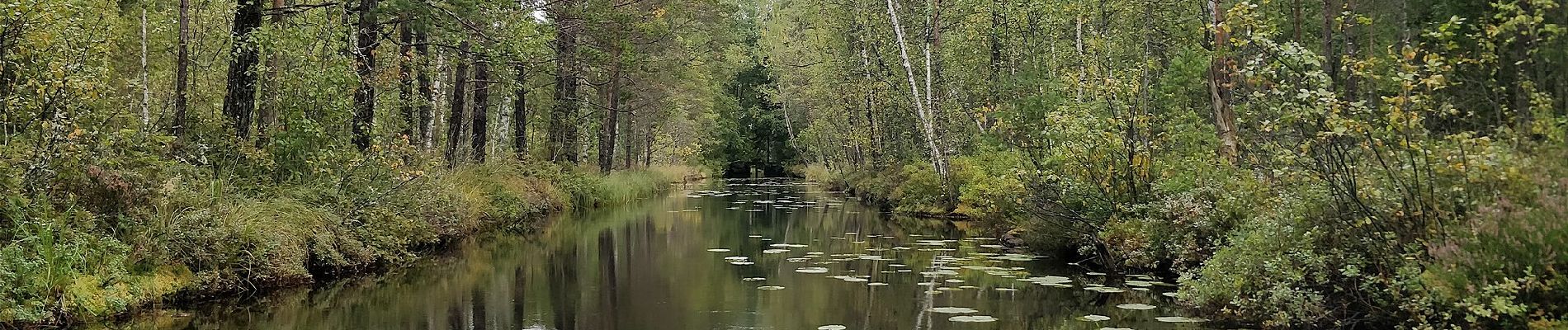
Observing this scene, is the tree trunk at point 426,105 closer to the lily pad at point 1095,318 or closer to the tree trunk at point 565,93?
the tree trunk at point 565,93

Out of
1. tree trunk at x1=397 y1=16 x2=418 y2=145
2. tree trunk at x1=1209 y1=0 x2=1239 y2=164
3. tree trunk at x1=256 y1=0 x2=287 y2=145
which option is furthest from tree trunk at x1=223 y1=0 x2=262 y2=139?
tree trunk at x1=1209 y1=0 x2=1239 y2=164

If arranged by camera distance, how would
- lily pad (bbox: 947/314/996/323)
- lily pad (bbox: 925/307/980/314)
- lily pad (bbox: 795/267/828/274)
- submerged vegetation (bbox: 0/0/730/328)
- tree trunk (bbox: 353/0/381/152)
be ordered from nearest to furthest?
submerged vegetation (bbox: 0/0/730/328) < lily pad (bbox: 947/314/996/323) < lily pad (bbox: 925/307/980/314) < lily pad (bbox: 795/267/828/274) < tree trunk (bbox: 353/0/381/152)

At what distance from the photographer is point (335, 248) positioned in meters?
12.6

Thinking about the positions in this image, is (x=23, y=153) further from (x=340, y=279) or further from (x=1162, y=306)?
(x=1162, y=306)

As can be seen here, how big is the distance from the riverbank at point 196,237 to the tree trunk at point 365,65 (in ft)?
3.35

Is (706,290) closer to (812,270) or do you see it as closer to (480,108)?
(812,270)

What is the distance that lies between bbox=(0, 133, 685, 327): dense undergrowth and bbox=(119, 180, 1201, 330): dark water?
347 millimetres

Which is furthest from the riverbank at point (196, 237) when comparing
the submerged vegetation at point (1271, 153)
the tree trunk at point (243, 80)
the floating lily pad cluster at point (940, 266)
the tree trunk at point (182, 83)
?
the submerged vegetation at point (1271, 153)

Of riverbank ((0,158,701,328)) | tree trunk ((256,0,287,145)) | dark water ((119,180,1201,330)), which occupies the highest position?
tree trunk ((256,0,287,145))

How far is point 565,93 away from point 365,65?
11.9 metres

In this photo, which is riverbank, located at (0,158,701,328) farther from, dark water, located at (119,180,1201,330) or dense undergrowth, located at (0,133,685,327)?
dark water, located at (119,180,1201,330)

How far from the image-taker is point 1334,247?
8312 millimetres

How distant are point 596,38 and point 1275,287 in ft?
56.6

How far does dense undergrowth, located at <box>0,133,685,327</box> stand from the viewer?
8.71 meters
